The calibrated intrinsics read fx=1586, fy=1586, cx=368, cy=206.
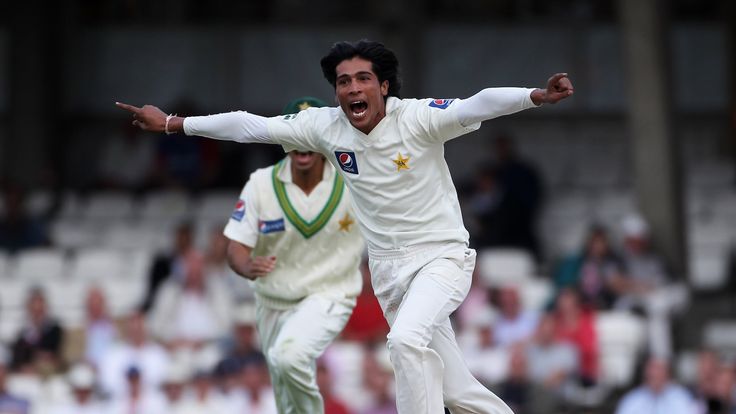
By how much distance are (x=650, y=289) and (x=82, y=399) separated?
15.4 feet

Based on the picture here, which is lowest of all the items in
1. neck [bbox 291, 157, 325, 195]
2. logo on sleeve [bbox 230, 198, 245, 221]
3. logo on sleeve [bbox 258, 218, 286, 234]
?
logo on sleeve [bbox 258, 218, 286, 234]

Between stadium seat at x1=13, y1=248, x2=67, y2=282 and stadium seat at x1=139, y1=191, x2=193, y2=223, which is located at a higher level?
stadium seat at x1=139, y1=191, x2=193, y2=223

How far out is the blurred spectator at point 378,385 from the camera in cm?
1139

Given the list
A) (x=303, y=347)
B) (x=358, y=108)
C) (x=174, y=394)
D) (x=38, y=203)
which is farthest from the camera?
(x=38, y=203)

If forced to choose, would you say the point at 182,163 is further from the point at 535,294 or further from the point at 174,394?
the point at 174,394

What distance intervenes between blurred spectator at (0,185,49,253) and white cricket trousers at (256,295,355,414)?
7431 mm

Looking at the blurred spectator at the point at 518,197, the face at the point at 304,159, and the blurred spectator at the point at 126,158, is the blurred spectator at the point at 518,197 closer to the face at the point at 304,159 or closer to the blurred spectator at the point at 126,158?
the blurred spectator at the point at 126,158

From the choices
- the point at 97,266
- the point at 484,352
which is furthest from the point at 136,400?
the point at 97,266

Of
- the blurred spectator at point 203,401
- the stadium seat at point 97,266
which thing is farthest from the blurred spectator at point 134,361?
the stadium seat at point 97,266

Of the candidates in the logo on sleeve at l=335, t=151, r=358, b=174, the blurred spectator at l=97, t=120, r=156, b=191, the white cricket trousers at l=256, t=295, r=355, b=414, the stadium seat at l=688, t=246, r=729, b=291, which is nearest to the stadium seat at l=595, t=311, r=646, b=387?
the stadium seat at l=688, t=246, r=729, b=291

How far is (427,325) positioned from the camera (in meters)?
6.84

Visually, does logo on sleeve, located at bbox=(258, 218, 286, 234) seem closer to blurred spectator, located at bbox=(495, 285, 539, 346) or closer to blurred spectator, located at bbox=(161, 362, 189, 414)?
blurred spectator, located at bbox=(161, 362, 189, 414)

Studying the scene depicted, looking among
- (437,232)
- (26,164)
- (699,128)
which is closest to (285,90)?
(26,164)

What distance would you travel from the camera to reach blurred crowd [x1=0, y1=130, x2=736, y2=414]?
38.4 feet
